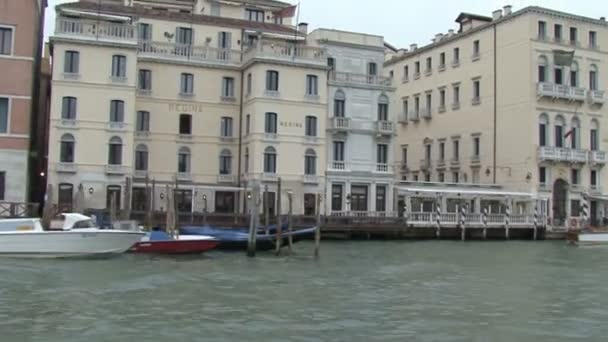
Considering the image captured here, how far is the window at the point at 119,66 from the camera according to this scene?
109ft

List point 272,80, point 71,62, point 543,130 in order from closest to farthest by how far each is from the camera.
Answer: point 71,62 < point 272,80 < point 543,130

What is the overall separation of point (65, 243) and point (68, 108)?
512 inches

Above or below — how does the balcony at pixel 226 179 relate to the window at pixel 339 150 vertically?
below

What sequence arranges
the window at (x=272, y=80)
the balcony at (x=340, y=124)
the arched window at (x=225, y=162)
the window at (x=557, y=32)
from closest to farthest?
the window at (x=272, y=80)
the arched window at (x=225, y=162)
the balcony at (x=340, y=124)
the window at (x=557, y=32)

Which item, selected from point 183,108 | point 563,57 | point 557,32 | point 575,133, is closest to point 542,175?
point 575,133

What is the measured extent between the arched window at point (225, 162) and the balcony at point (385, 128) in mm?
7634

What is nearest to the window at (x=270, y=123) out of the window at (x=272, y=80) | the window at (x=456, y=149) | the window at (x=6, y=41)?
the window at (x=272, y=80)

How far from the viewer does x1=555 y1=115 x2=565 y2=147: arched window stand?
137ft

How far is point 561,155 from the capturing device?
1617 inches

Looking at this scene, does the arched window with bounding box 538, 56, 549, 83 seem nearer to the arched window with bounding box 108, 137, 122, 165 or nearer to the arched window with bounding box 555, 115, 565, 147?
the arched window with bounding box 555, 115, 565, 147

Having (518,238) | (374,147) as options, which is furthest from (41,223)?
(518,238)

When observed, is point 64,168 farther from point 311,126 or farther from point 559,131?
point 559,131

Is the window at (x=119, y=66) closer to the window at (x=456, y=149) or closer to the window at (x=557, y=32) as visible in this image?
the window at (x=456, y=149)

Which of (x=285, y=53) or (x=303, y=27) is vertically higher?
(x=303, y=27)
